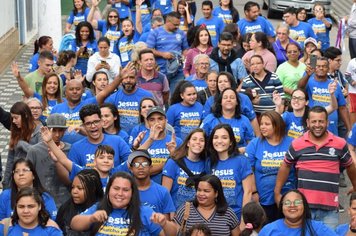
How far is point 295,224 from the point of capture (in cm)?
936

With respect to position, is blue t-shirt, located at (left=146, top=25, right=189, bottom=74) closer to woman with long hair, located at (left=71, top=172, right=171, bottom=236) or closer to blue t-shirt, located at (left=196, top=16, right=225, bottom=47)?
blue t-shirt, located at (left=196, top=16, right=225, bottom=47)

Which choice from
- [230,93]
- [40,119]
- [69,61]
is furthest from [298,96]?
[69,61]

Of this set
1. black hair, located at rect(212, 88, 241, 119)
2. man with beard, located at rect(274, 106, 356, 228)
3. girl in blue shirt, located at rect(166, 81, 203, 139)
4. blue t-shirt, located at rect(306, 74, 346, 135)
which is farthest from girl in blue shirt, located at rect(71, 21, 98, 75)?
man with beard, located at rect(274, 106, 356, 228)

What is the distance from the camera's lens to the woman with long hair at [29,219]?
9.03m

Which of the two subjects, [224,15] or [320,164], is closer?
[320,164]

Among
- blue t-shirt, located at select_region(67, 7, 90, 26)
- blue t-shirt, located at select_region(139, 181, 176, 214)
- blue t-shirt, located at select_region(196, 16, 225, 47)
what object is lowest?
blue t-shirt, located at select_region(139, 181, 176, 214)

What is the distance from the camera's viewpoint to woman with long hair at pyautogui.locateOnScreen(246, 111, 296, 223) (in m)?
11.2

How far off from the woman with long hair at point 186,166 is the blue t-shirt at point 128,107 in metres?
2.26

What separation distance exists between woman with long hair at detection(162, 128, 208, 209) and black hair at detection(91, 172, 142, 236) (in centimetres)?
155

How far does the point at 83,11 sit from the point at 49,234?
11.0m

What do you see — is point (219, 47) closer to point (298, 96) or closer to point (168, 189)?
point (298, 96)

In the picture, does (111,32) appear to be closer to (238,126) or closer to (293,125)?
(238,126)

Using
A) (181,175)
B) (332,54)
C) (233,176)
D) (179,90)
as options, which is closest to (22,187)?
(181,175)

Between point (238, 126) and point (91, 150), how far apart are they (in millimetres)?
2009
